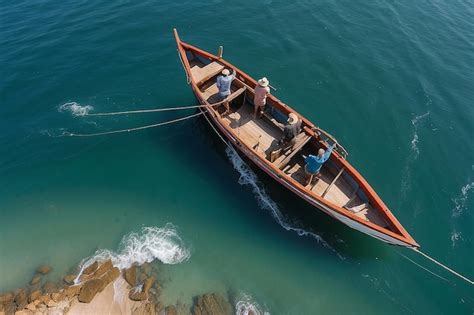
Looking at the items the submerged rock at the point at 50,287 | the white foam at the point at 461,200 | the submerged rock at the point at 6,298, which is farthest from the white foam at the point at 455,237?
the submerged rock at the point at 6,298

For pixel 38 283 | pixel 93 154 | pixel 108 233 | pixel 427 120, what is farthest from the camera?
pixel 427 120

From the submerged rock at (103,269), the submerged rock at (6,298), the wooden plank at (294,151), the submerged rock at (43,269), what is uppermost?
the wooden plank at (294,151)

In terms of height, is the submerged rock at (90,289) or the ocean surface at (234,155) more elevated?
the ocean surface at (234,155)

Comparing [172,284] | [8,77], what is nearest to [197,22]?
[8,77]

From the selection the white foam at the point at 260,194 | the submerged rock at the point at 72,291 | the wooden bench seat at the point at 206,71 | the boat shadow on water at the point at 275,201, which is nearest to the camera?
the submerged rock at the point at 72,291

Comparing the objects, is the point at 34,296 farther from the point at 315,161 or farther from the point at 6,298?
the point at 315,161

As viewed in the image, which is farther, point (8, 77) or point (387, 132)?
point (8, 77)

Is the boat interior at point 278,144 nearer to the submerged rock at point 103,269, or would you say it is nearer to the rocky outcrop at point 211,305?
the rocky outcrop at point 211,305

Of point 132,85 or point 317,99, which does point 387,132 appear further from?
point 132,85

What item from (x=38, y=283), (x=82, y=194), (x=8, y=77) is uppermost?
(x=8, y=77)
